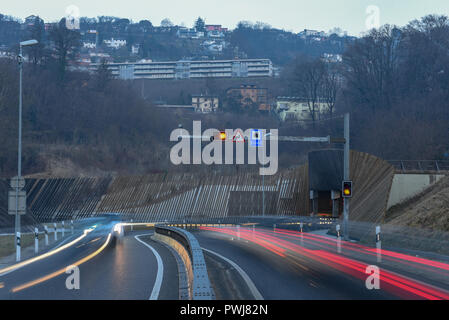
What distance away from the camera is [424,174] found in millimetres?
41312

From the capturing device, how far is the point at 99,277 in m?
15.7

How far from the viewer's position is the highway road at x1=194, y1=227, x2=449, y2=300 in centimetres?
1334

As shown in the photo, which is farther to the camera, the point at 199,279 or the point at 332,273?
the point at 332,273

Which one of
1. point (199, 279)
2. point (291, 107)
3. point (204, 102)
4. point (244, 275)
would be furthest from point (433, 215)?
point (204, 102)

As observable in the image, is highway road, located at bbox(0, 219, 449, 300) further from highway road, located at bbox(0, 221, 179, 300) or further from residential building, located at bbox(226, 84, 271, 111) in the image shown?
residential building, located at bbox(226, 84, 271, 111)

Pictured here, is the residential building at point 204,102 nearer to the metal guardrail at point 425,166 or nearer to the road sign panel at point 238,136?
the metal guardrail at point 425,166

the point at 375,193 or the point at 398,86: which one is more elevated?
the point at 398,86

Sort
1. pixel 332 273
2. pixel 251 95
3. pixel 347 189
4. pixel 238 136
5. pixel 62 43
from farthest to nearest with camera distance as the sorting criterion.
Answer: pixel 251 95 < pixel 62 43 < pixel 238 136 < pixel 347 189 < pixel 332 273

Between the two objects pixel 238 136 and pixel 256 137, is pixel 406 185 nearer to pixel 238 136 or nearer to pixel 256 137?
pixel 256 137

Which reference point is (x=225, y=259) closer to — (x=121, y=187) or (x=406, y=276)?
(x=406, y=276)

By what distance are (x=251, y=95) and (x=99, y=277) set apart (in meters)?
149

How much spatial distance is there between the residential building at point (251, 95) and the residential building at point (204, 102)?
475 cm

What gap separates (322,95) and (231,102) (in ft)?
128
